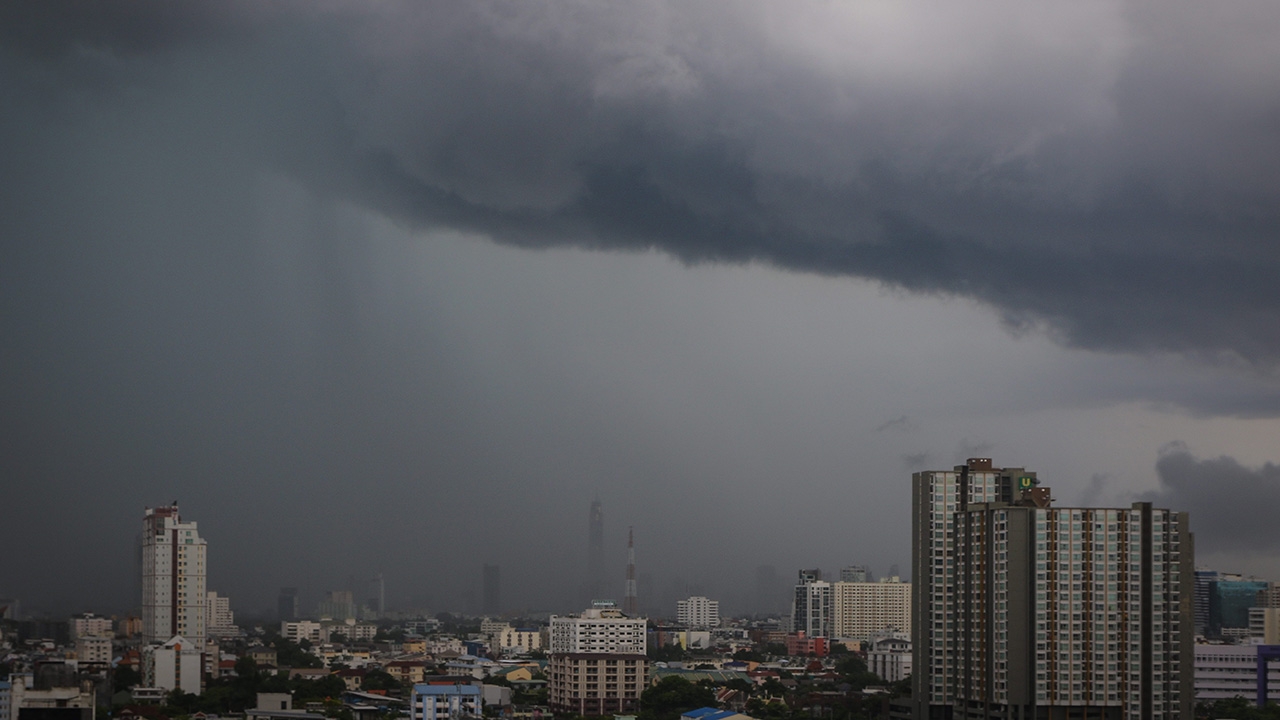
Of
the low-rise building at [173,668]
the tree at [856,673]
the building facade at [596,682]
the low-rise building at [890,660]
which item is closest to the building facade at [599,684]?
the building facade at [596,682]

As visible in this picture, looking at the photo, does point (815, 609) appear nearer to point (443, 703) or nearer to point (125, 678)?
point (125, 678)

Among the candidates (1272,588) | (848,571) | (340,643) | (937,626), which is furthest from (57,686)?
(848,571)

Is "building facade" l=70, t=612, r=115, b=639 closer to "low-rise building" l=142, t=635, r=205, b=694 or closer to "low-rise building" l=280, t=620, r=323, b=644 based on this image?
"low-rise building" l=142, t=635, r=205, b=694

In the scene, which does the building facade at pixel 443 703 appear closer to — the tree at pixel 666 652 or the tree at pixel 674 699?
the tree at pixel 674 699

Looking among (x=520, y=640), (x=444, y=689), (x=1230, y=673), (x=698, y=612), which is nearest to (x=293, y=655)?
(x=520, y=640)

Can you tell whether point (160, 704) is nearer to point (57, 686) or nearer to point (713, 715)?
point (57, 686)
